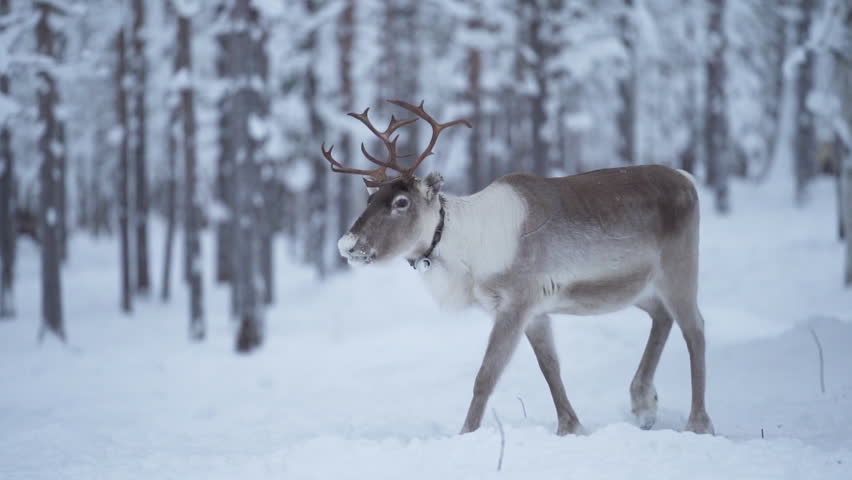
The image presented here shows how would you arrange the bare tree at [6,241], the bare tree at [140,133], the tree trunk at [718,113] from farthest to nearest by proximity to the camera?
the tree trunk at [718,113], the bare tree at [6,241], the bare tree at [140,133]

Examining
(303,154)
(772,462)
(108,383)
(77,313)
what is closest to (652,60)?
(303,154)

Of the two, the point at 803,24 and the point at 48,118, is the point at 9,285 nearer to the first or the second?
the point at 48,118

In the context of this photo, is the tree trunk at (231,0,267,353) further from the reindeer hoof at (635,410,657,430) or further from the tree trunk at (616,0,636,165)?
the tree trunk at (616,0,636,165)

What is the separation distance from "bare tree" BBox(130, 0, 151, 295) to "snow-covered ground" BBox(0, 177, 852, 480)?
2.26 m

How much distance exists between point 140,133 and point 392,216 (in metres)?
13.9

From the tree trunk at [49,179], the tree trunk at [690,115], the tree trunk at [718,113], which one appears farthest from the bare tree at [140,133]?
the tree trunk at [690,115]

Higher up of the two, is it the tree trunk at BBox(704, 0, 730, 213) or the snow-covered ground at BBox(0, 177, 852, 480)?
the tree trunk at BBox(704, 0, 730, 213)

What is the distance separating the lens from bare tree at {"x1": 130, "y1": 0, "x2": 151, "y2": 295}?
51.2 feet

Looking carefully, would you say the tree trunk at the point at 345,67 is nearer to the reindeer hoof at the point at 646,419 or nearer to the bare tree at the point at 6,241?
the bare tree at the point at 6,241

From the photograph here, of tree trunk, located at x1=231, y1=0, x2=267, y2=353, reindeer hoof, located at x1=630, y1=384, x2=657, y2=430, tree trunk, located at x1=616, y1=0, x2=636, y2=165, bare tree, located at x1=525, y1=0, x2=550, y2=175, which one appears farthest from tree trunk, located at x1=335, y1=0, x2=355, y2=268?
reindeer hoof, located at x1=630, y1=384, x2=657, y2=430

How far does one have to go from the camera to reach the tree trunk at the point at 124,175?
15625 millimetres

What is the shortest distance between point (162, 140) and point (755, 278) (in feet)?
69.3

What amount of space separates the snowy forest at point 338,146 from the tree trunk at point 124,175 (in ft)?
0.22

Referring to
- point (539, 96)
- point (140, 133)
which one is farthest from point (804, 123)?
point (140, 133)
